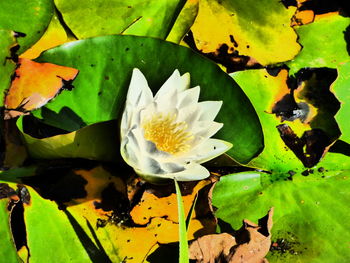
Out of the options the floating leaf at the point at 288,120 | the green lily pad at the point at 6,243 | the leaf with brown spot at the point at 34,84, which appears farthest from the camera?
the floating leaf at the point at 288,120

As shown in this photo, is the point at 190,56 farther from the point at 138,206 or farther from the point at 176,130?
the point at 138,206

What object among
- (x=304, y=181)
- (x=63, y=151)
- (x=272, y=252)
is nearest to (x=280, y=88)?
(x=304, y=181)

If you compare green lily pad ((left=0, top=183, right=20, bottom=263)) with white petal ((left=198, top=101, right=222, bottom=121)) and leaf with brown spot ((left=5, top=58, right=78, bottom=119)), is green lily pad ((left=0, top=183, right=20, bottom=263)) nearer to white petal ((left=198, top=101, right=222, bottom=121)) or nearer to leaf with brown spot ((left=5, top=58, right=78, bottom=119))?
leaf with brown spot ((left=5, top=58, right=78, bottom=119))

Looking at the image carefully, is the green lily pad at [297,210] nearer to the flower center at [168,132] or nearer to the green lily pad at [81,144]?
the flower center at [168,132]

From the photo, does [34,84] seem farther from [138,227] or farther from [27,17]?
[138,227]

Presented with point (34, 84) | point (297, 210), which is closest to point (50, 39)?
point (34, 84)

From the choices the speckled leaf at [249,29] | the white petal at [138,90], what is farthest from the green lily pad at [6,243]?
the speckled leaf at [249,29]
